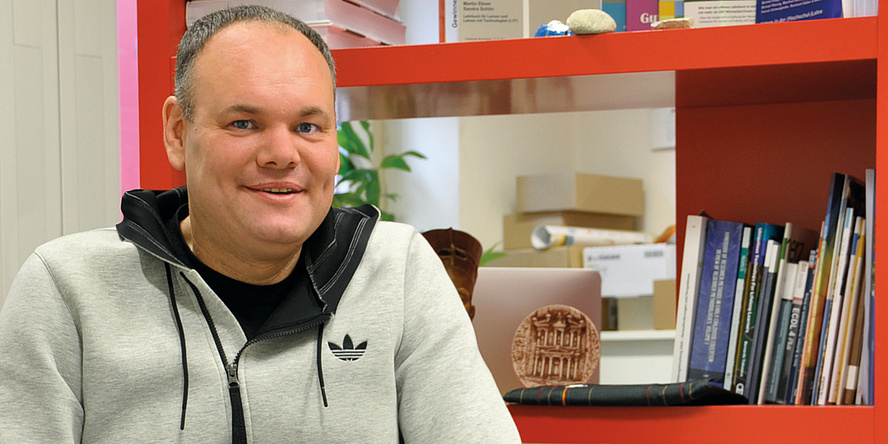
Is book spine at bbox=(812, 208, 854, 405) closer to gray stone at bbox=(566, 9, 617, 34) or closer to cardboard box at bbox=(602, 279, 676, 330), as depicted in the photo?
gray stone at bbox=(566, 9, 617, 34)

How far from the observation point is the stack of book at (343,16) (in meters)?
1.61

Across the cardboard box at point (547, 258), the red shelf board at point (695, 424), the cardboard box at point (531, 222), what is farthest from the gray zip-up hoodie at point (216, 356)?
the cardboard box at point (531, 222)

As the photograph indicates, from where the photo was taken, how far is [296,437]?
4.04 feet

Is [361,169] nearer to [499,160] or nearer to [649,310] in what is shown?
[499,160]

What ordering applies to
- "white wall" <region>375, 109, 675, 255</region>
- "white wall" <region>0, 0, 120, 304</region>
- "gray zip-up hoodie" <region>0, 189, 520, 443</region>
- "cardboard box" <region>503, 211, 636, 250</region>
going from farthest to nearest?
"cardboard box" <region>503, 211, 636, 250</region> < "white wall" <region>375, 109, 675, 255</region> < "white wall" <region>0, 0, 120, 304</region> < "gray zip-up hoodie" <region>0, 189, 520, 443</region>

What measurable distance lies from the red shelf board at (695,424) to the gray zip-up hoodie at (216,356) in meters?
0.33

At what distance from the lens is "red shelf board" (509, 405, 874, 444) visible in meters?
1.44

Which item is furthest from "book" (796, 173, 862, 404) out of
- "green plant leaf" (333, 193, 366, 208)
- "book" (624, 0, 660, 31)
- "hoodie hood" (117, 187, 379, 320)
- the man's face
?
"green plant leaf" (333, 193, 366, 208)

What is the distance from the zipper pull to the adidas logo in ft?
0.42

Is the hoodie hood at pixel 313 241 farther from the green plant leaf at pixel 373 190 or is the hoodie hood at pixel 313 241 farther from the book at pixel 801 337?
the green plant leaf at pixel 373 190

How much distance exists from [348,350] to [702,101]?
958 millimetres

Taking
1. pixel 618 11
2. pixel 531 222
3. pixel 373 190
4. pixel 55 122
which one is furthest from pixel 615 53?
pixel 531 222

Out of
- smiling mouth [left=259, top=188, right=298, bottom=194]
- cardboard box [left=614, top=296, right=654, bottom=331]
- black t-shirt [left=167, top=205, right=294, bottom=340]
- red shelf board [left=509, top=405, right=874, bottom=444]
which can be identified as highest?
smiling mouth [left=259, top=188, right=298, bottom=194]

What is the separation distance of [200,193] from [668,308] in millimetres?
3495
